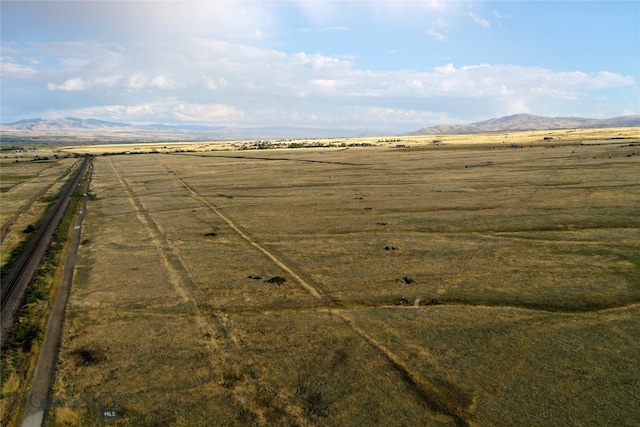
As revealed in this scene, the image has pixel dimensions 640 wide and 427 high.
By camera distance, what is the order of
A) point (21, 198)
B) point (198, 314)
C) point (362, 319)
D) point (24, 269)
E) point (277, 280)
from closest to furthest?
1. point (362, 319)
2. point (198, 314)
3. point (277, 280)
4. point (24, 269)
5. point (21, 198)

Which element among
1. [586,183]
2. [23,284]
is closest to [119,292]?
[23,284]

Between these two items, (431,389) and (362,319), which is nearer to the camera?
(431,389)

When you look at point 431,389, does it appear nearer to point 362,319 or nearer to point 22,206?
point 362,319

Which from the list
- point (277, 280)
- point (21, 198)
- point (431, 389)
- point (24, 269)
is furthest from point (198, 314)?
point (21, 198)

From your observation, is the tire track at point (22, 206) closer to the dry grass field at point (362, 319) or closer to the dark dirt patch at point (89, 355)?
the dry grass field at point (362, 319)

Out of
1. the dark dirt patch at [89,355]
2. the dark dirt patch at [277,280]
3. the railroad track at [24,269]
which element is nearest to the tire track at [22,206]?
the railroad track at [24,269]

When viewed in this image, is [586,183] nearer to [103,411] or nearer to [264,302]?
[264,302]
